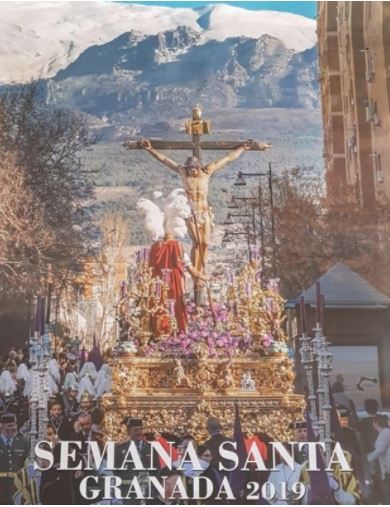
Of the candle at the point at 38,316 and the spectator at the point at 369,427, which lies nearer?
the spectator at the point at 369,427

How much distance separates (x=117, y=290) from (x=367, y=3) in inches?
137

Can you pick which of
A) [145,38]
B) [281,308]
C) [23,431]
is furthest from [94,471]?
[145,38]

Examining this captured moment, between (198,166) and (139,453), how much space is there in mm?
2620

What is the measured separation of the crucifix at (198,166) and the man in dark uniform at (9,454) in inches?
76.8

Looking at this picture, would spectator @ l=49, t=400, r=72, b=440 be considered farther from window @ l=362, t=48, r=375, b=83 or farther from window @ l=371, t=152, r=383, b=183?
window @ l=362, t=48, r=375, b=83

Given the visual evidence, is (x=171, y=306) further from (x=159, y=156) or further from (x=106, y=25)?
(x=106, y=25)

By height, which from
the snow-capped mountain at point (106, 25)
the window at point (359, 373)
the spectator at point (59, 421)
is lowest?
the spectator at point (59, 421)

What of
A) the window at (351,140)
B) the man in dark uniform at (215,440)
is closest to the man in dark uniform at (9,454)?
the man in dark uniform at (215,440)

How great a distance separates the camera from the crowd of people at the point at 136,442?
5.50 metres

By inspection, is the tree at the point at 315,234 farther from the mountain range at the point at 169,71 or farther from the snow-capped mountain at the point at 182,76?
the snow-capped mountain at the point at 182,76

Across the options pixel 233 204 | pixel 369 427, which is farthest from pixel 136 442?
pixel 233 204

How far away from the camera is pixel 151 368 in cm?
618

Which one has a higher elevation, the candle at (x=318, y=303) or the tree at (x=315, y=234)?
the tree at (x=315, y=234)

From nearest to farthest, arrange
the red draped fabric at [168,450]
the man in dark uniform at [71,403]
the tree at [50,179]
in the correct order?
1. the red draped fabric at [168,450]
2. the man in dark uniform at [71,403]
3. the tree at [50,179]
